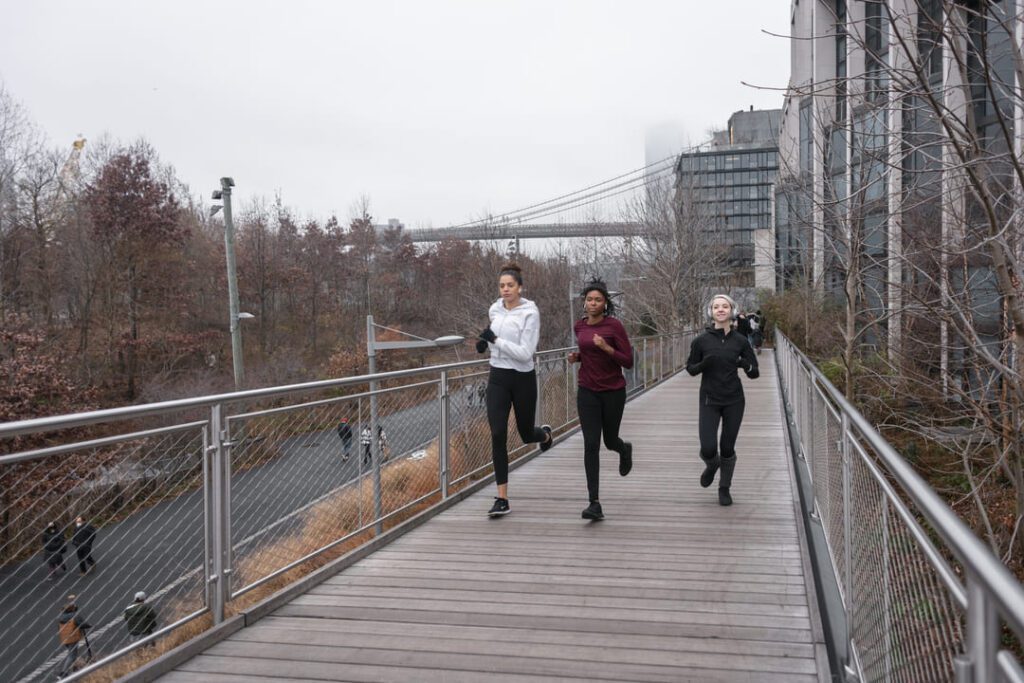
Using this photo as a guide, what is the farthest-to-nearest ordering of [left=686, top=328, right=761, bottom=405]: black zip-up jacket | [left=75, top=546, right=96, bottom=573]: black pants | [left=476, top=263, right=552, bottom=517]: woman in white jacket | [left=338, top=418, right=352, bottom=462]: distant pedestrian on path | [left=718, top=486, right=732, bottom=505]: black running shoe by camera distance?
[left=718, top=486, right=732, bottom=505]: black running shoe
[left=686, top=328, right=761, bottom=405]: black zip-up jacket
[left=476, top=263, right=552, bottom=517]: woman in white jacket
[left=338, top=418, right=352, bottom=462]: distant pedestrian on path
[left=75, top=546, right=96, bottom=573]: black pants

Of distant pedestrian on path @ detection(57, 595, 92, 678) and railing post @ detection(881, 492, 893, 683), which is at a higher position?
railing post @ detection(881, 492, 893, 683)

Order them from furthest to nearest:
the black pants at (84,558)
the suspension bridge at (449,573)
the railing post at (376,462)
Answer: the railing post at (376,462), the black pants at (84,558), the suspension bridge at (449,573)

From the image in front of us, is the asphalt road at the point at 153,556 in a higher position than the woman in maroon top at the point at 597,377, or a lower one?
lower

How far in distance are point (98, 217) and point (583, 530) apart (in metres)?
29.0

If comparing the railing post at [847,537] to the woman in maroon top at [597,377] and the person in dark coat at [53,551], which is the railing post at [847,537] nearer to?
the woman in maroon top at [597,377]

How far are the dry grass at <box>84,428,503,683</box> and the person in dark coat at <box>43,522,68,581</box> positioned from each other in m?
0.50

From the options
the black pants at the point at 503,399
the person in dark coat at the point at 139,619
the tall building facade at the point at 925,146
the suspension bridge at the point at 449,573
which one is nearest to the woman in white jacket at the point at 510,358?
the black pants at the point at 503,399

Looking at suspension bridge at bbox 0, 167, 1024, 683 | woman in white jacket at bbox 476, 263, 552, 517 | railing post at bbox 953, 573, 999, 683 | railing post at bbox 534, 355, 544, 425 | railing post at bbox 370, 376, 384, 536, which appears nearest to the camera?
railing post at bbox 953, 573, 999, 683

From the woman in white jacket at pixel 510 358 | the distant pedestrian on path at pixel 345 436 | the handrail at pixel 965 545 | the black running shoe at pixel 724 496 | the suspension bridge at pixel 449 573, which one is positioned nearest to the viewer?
the handrail at pixel 965 545

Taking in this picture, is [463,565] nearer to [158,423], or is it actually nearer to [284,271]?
[158,423]

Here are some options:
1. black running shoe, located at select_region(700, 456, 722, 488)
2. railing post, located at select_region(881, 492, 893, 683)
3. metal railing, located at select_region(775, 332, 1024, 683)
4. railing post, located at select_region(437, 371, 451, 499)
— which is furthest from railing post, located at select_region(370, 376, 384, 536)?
railing post, located at select_region(881, 492, 893, 683)

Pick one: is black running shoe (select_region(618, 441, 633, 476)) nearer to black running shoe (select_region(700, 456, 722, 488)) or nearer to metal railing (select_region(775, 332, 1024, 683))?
black running shoe (select_region(700, 456, 722, 488))

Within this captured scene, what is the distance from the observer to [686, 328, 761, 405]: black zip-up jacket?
588 centimetres

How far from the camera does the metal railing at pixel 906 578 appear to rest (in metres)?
1.21
